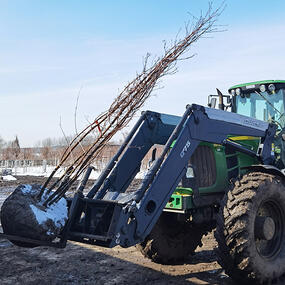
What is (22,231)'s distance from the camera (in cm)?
376

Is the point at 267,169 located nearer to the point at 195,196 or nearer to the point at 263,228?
the point at 263,228

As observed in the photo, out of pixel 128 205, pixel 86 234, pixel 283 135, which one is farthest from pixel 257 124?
pixel 86 234

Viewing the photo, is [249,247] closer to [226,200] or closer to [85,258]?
[226,200]

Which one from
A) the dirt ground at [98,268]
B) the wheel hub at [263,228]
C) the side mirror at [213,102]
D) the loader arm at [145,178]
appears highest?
the side mirror at [213,102]

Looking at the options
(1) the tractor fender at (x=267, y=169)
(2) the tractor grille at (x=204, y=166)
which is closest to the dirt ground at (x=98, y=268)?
(2) the tractor grille at (x=204, y=166)

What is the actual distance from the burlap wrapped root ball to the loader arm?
186mm

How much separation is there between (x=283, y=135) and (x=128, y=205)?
3.46m

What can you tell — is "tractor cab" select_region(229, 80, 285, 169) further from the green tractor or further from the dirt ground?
the dirt ground

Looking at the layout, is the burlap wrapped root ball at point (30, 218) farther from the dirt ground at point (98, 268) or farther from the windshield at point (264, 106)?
the windshield at point (264, 106)

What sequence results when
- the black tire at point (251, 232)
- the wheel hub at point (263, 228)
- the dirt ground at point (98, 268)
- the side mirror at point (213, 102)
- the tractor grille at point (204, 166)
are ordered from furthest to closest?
the side mirror at point (213, 102)
the tractor grille at point (204, 166)
the dirt ground at point (98, 268)
the wheel hub at point (263, 228)
the black tire at point (251, 232)

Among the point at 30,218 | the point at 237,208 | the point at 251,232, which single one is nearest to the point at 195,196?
the point at 237,208

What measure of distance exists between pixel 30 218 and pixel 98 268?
80.3 inches

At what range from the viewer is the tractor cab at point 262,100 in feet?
21.1

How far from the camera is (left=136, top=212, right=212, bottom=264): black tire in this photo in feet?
18.3
